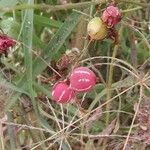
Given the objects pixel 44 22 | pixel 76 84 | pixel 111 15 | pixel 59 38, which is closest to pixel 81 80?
pixel 76 84

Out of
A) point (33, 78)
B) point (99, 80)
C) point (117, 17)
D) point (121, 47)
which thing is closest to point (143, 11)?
point (121, 47)

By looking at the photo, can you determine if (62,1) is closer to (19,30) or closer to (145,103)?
(19,30)

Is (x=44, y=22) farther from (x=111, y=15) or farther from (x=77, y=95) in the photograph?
(x=111, y=15)

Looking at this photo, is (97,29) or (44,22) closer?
(97,29)

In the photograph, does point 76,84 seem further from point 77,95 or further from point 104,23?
point 77,95

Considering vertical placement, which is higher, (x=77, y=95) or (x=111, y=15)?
(x=111, y=15)
